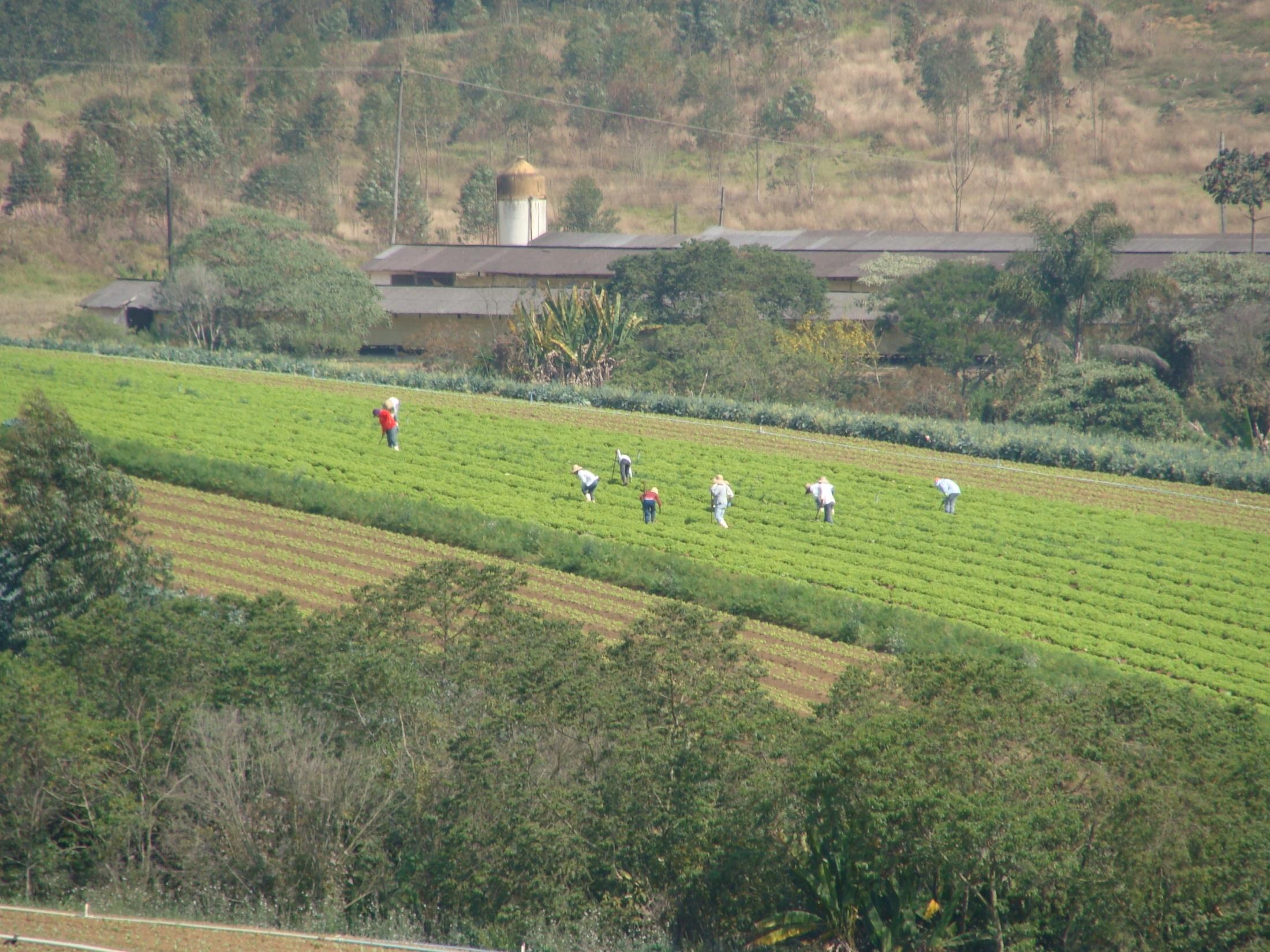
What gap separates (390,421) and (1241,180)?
51794 millimetres

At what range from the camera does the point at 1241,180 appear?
71.6 metres

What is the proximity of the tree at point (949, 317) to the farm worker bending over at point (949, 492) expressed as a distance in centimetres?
2704

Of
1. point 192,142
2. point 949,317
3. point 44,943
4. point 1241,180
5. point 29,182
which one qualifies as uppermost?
point 192,142

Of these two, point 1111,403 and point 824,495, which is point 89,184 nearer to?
point 1111,403

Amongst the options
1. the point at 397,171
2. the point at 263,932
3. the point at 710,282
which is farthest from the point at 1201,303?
the point at 263,932

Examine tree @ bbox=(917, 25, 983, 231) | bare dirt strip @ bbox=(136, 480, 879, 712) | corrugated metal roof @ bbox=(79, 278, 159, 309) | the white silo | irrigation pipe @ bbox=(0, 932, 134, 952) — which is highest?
tree @ bbox=(917, 25, 983, 231)

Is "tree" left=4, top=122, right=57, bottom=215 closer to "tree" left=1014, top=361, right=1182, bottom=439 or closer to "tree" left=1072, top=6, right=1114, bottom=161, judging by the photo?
"tree" left=1014, top=361, right=1182, bottom=439

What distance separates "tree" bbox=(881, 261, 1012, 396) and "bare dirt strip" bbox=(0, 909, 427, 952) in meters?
53.9

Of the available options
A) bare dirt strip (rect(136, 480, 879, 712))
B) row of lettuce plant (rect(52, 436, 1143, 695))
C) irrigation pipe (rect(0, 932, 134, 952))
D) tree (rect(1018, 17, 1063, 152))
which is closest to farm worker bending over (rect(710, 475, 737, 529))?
row of lettuce plant (rect(52, 436, 1143, 695))

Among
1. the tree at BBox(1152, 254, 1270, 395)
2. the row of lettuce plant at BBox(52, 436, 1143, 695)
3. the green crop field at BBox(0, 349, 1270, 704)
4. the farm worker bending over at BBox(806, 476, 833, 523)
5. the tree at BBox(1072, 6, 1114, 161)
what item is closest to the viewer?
the row of lettuce plant at BBox(52, 436, 1143, 695)

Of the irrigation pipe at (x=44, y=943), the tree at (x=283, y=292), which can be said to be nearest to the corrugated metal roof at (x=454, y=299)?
the tree at (x=283, y=292)

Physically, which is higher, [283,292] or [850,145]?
[850,145]

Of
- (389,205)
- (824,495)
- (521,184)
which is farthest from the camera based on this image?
(389,205)

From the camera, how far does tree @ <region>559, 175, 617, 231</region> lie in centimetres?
10650
